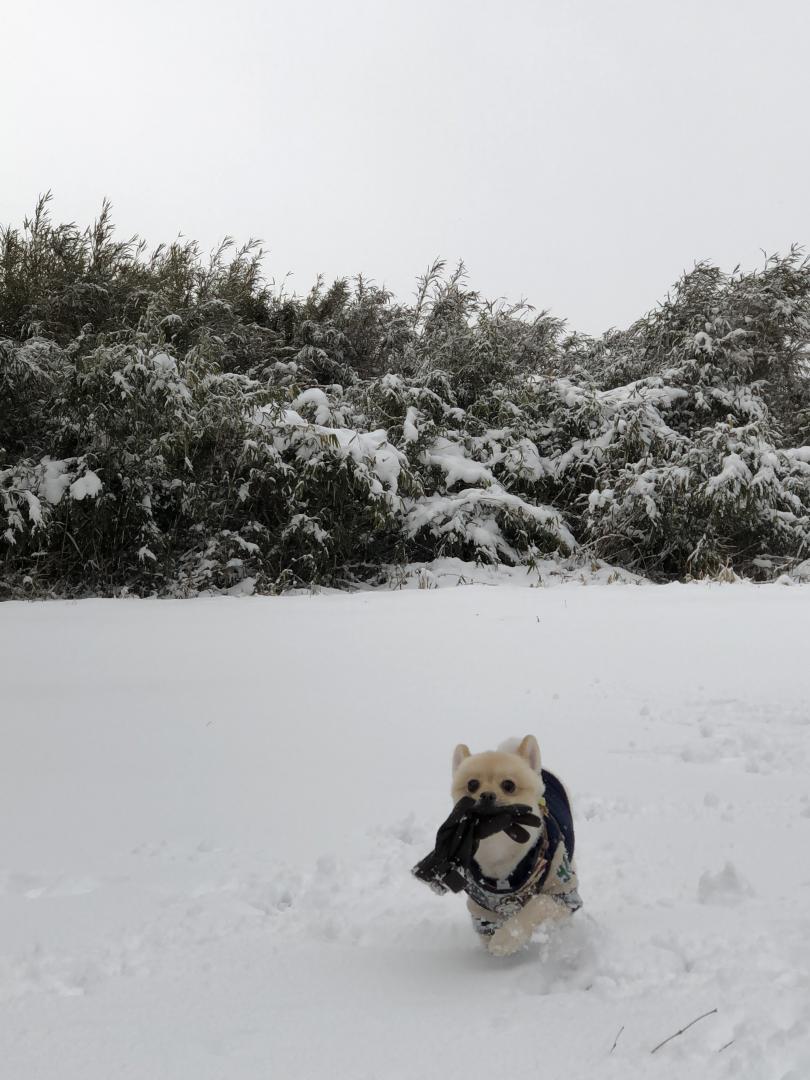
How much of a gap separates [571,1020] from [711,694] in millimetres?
2325

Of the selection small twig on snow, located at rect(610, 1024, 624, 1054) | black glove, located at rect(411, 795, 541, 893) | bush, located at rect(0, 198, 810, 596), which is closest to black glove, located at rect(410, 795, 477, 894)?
black glove, located at rect(411, 795, 541, 893)

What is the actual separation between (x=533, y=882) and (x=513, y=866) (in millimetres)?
55

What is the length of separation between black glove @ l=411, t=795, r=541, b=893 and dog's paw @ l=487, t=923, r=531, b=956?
4.2 inches

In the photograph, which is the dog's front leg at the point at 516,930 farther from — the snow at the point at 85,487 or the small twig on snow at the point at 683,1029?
the snow at the point at 85,487

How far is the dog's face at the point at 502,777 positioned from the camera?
151cm

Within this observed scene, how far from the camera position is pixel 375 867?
1915 millimetres

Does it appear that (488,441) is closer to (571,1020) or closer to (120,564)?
(120,564)

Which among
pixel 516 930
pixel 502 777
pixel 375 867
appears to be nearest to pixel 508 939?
pixel 516 930

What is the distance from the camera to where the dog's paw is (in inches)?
58.0

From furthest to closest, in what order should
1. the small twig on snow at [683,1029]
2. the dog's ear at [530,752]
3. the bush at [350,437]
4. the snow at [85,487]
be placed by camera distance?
the bush at [350,437], the snow at [85,487], the dog's ear at [530,752], the small twig on snow at [683,1029]

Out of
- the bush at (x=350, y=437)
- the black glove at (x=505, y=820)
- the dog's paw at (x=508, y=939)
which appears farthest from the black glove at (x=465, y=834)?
the bush at (x=350, y=437)

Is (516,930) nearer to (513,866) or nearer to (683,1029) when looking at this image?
(513,866)

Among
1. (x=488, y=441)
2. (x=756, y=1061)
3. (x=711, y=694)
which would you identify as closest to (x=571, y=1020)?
(x=756, y=1061)

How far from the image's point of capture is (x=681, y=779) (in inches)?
94.8
